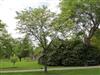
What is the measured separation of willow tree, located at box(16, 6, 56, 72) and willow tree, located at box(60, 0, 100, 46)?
9.41 m

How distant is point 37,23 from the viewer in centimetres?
2930

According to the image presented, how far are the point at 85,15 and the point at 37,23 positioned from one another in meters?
13.6

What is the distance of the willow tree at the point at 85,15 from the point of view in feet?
132

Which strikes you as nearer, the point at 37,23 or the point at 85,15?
the point at 37,23

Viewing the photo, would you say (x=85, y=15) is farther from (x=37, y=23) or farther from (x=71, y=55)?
(x=37, y=23)

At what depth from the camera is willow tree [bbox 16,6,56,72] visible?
29312mm

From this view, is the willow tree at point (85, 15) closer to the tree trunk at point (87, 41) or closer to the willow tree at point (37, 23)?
the tree trunk at point (87, 41)

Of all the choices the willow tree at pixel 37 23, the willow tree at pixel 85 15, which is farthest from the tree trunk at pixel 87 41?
the willow tree at pixel 37 23

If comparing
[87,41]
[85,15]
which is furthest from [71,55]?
[85,15]

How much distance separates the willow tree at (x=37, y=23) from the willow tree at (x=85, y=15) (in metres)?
9.41

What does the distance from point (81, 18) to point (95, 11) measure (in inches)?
89.3

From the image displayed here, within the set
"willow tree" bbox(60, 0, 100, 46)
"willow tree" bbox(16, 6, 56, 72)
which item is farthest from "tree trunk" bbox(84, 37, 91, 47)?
"willow tree" bbox(16, 6, 56, 72)

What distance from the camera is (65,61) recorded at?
39500mm

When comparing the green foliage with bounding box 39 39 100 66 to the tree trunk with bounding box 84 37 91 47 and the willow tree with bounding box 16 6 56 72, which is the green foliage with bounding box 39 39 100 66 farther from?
the willow tree with bounding box 16 6 56 72
